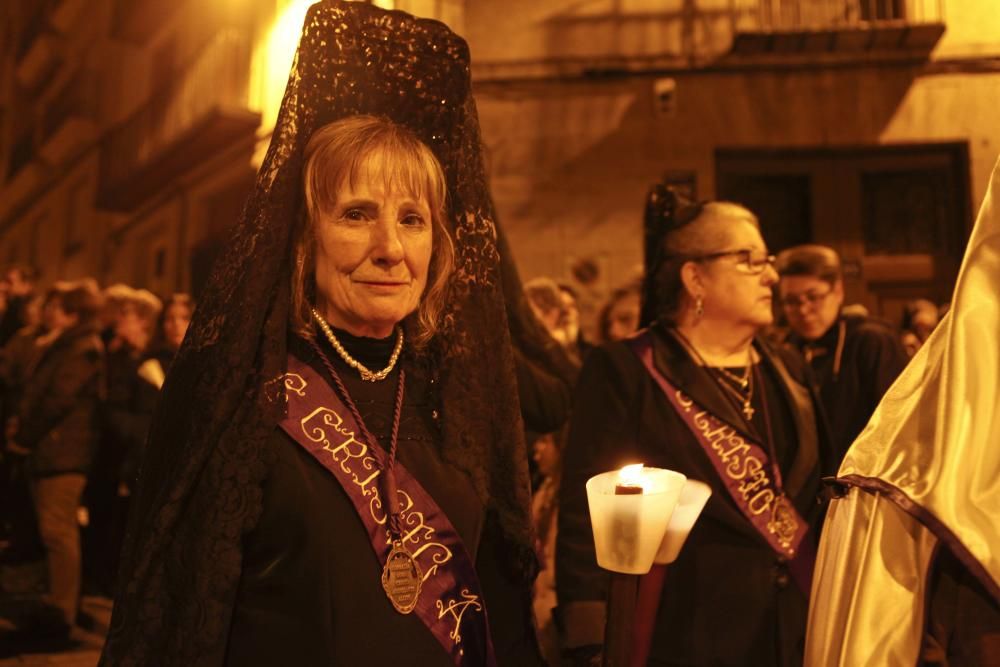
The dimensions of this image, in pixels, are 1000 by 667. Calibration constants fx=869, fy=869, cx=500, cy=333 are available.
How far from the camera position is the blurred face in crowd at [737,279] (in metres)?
2.66

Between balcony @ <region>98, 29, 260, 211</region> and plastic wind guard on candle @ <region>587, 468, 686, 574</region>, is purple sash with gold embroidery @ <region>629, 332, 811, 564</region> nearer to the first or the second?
plastic wind guard on candle @ <region>587, 468, 686, 574</region>

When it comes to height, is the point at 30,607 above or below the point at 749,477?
below

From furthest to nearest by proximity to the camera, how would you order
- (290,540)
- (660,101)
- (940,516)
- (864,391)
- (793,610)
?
(660,101), (864,391), (793,610), (290,540), (940,516)

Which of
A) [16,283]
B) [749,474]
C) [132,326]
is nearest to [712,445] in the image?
[749,474]

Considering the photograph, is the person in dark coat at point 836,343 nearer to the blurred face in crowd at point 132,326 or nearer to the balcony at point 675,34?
the blurred face in crowd at point 132,326

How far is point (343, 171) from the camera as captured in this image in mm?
1644

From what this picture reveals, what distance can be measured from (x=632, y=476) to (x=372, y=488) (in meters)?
0.49

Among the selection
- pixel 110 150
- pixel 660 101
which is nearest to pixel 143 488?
pixel 660 101

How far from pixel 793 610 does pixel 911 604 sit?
3.59ft

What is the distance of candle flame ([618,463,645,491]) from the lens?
136 cm

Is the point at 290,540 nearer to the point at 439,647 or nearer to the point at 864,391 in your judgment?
the point at 439,647

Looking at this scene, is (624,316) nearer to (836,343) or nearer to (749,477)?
(836,343)

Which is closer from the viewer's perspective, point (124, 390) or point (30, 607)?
point (30, 607)

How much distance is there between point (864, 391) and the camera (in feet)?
10.8
